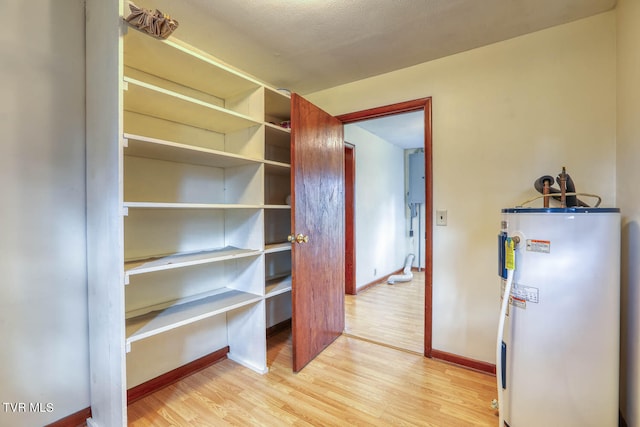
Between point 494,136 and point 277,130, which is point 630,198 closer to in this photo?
point 494,136

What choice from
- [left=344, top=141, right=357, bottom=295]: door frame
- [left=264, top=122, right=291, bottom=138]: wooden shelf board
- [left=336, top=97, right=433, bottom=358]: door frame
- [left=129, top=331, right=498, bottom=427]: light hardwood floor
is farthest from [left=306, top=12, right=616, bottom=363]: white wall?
[left=344, top=141, right=357, bottom=295]: door frame

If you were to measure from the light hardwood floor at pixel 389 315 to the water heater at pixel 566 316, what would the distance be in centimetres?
106

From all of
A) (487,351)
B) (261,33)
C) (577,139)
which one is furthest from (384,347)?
(261,33)

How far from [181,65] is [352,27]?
1.05 meters

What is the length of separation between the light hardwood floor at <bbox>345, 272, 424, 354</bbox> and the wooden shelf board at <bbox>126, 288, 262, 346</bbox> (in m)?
1.27

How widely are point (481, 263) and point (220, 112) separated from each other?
202 centimetres

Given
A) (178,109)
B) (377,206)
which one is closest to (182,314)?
(178,109)

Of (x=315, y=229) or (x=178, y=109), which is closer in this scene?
(x=178, y=109)

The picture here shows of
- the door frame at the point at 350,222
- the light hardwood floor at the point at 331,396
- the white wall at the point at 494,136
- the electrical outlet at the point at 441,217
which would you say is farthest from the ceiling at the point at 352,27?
the light hardwood floor at the point at 331,396

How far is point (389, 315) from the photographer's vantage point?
121 inches

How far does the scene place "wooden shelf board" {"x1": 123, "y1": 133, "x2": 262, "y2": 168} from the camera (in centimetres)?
137

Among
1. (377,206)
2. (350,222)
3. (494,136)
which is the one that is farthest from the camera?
(377,206)

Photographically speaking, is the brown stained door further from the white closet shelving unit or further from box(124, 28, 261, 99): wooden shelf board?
box(124, 28, 261, 99): wooden shelf board

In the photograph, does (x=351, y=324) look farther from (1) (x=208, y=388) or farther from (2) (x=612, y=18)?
(2) (x=612, y=18)
